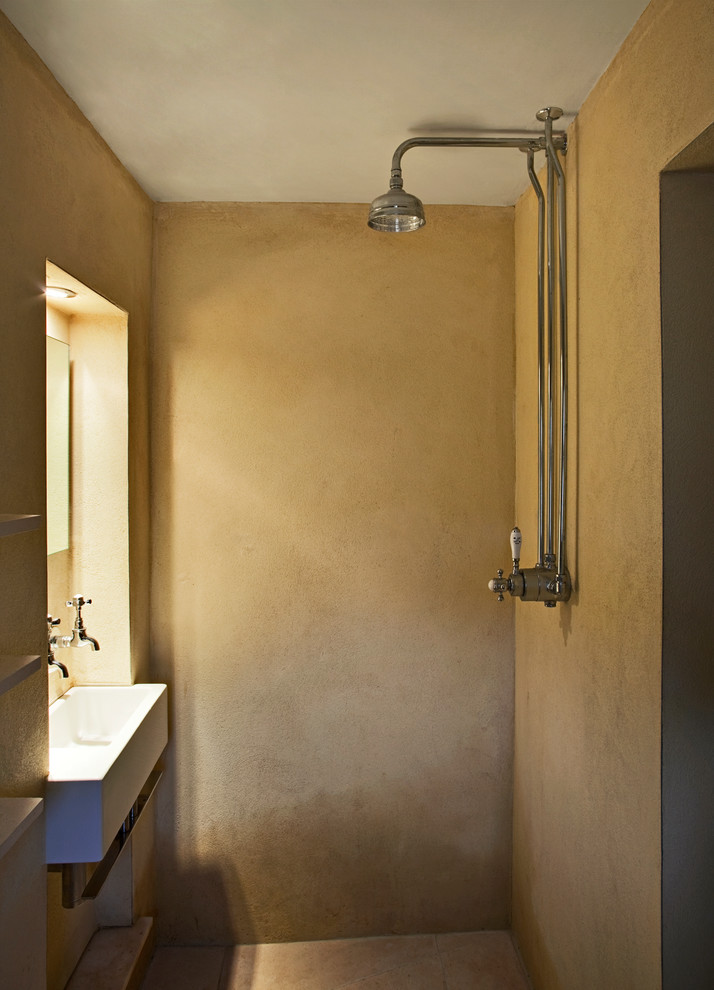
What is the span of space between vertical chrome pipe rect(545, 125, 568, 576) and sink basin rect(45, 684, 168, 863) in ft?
3.99

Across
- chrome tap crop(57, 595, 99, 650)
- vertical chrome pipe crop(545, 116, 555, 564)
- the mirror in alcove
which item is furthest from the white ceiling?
chrome tap crop(57, 595, 99, 650)

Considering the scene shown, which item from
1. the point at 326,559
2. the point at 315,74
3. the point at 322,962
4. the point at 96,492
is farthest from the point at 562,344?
the point at 322,962

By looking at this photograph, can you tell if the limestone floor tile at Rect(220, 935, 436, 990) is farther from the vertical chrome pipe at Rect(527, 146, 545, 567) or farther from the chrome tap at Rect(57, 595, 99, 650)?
the vertical chrome pipe at Rect(527, 146, 545, 567)

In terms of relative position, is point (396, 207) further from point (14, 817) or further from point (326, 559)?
point (14, 817)

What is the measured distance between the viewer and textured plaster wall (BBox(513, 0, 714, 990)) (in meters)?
1.35

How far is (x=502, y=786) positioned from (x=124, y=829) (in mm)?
1258

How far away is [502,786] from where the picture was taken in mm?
2436

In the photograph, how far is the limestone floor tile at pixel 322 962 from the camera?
2199mm

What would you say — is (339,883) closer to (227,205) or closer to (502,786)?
(502,786)

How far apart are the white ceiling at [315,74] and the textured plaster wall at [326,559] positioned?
32 centimetres

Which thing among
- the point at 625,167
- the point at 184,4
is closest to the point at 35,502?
the point at 184,4

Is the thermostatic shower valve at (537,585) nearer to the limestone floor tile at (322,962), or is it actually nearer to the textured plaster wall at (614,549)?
the textured plaster wall at (614,549)

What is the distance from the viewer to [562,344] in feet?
5.87

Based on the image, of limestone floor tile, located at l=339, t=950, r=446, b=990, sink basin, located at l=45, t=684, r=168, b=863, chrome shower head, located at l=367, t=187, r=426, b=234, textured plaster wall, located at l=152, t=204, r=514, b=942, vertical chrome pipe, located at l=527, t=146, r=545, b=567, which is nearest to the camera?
sink basin, located at l=45, t=684, r=168, b=863
